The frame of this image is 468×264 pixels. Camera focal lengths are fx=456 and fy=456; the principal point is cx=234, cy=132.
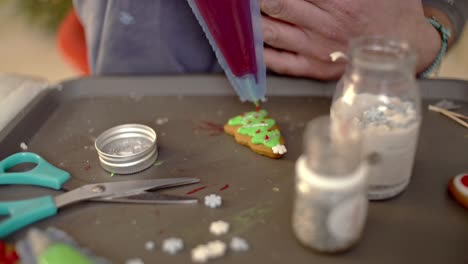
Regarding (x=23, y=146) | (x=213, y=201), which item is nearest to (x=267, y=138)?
(x=213, y=201)

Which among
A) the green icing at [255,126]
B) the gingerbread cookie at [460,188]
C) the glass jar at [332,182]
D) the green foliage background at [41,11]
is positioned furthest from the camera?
the green foliage background at [41,11]

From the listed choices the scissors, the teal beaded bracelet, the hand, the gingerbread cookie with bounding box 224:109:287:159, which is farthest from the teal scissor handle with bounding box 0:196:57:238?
the teal beaded bracelet

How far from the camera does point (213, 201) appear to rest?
535 mm

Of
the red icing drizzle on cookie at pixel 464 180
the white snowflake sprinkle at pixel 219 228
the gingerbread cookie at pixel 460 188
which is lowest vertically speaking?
the white snowflake sprinkle at pixel 219 228

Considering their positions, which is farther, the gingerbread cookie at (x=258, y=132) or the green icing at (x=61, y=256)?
the gingerbread cookie at (x=258, y=132)

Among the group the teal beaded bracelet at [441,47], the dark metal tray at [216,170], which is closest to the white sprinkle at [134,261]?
the dark metal tray at [216,170]

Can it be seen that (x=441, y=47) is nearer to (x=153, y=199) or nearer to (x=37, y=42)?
(x=153, y=199)

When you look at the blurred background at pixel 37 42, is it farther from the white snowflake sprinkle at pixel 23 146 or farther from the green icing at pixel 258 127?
the green icing at pixel 258 127

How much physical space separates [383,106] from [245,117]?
0.67 ft

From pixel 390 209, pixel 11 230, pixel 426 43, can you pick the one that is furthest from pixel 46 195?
pixel 426 43

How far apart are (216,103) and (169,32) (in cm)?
14

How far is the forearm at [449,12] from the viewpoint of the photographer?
0.79m

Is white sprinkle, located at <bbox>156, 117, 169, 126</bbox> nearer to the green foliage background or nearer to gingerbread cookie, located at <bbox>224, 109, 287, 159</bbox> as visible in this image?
gingerbread cookie, located at <bbox>224, 109, 287, 159</bbox>

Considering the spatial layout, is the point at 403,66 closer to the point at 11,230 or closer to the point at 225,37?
the point at 225,37
